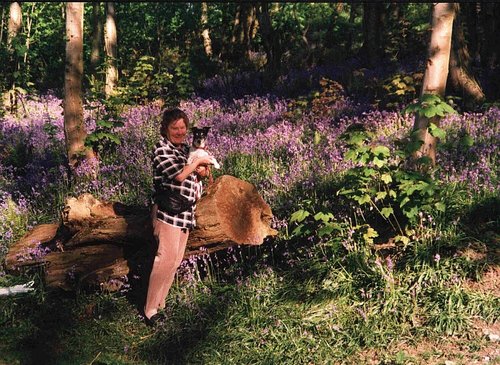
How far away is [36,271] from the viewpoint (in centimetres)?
641

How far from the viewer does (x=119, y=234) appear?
5973mm

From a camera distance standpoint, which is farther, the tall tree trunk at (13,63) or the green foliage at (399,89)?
the tall tree trunk at (13,63)

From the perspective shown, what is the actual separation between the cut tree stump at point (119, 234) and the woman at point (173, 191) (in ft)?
1.03

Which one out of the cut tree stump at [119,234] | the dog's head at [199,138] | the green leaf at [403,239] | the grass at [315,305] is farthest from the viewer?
the cut tree stump at [119,234]

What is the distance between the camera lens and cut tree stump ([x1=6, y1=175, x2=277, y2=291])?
18.3ft

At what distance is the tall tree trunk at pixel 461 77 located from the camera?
34.4ft

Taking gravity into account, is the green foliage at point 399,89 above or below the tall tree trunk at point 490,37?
below

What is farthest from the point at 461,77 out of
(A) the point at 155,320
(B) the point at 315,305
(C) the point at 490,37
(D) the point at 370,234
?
(A) the point at 155,320

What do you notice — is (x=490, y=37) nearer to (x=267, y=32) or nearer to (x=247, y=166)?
(x=267, y=32)

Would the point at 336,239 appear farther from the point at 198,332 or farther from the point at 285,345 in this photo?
the point at 198,332

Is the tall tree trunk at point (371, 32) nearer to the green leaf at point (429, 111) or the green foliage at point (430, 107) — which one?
the green foliage at point (430, 107)

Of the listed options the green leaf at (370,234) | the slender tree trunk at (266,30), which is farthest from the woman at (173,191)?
the slender tree trunk at (266,30)

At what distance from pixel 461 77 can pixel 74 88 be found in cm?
757

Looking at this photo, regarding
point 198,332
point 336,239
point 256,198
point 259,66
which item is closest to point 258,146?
point 256,198
